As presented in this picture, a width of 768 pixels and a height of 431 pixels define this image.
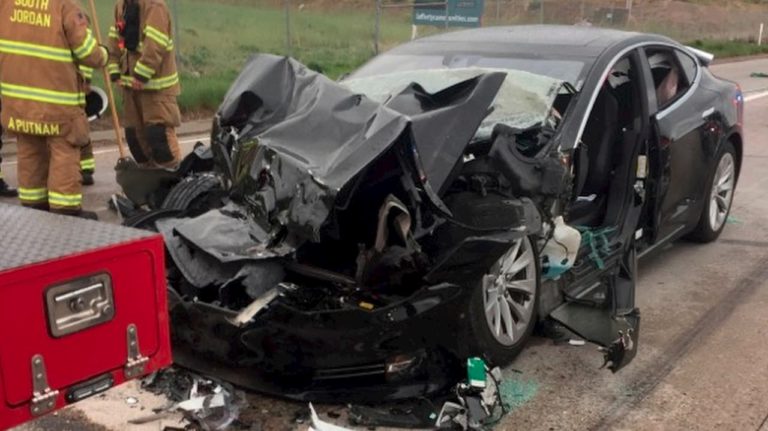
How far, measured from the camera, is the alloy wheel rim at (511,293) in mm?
3445

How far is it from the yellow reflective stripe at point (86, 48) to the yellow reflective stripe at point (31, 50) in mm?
97

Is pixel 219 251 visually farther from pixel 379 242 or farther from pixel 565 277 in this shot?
pixel 565 277

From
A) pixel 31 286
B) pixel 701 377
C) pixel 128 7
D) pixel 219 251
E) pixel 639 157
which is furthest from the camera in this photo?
pixel 128 7

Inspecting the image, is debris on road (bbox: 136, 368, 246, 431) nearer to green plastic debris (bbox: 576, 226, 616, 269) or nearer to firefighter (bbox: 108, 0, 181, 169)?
green plastic debris (bbox: 576, 226, 616, 269)

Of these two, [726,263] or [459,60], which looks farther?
[726,263]

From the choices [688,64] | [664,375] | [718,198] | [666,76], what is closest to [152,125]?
[666,76]

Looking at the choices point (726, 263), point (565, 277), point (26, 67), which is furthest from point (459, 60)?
point (26, 67)

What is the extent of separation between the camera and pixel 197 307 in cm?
309

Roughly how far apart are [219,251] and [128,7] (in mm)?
4469

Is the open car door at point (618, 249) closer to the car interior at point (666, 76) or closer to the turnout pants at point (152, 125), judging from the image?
the car interior at point (666, 76)

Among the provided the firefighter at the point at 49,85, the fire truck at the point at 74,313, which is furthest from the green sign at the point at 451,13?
the fire truck at the point at 74,313

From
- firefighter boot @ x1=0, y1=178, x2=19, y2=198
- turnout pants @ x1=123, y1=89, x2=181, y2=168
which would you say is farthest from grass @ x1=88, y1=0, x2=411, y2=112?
firefighter boot @ x1=0, y1=178, x2=19, y2=198

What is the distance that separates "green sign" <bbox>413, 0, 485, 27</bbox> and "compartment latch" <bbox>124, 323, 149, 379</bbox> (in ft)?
57.8

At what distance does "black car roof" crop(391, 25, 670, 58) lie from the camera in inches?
178
